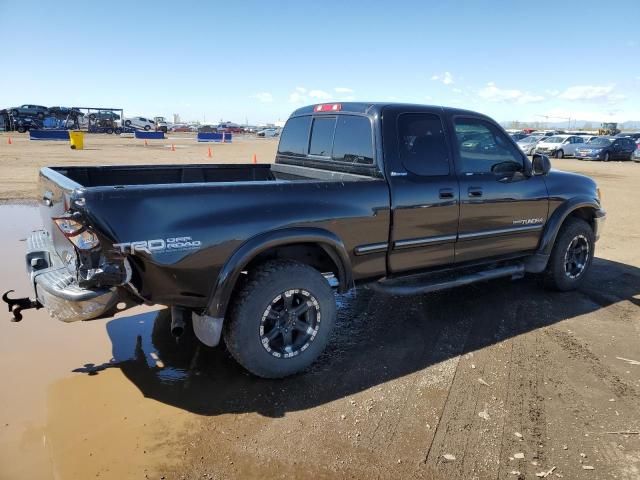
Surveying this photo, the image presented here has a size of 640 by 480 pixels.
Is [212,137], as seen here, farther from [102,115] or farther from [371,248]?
[371,248]

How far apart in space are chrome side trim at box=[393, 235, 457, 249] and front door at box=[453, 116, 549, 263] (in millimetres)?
166

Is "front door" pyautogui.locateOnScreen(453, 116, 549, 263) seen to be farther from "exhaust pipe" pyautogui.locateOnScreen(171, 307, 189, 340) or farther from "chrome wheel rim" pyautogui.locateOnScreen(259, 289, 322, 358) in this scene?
"exhaust pipe" pyautogui.locateOnScreen(171, 307, 189, 340)

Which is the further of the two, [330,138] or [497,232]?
[497,232]

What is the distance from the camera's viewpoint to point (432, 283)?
4305 mm

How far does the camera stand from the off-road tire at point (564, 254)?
17.3 ft

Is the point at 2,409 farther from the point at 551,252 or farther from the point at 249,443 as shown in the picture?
the point at 551,252

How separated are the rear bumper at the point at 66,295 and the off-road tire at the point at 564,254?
14.5 ft

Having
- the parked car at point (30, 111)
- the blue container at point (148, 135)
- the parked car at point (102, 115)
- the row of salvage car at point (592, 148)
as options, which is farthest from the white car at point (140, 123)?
the row of salvage car at point (592, 148)

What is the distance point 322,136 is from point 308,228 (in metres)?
1.47

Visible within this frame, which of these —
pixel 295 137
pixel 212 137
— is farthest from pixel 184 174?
pixel 212 137

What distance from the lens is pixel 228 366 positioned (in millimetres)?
3705

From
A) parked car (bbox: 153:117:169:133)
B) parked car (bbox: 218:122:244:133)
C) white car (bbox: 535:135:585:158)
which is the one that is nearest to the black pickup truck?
white car (bbox: 535:135:585:158)

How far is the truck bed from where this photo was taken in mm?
4203

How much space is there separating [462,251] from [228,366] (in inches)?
90.8
